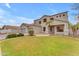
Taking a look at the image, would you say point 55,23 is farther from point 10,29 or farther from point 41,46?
point 10,29

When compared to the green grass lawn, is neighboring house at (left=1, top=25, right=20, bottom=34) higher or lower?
higher

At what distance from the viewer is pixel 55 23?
84.4 inches

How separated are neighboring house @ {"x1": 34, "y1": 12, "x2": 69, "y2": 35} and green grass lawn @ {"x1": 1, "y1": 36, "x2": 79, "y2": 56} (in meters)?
Result: 0.06

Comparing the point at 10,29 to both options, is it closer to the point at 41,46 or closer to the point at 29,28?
the point at 29,28

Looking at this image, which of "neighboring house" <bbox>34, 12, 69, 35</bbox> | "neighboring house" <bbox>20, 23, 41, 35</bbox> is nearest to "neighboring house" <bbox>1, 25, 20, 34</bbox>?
"neighboring house" <bbox>20, 23, 41, 35</bbox>

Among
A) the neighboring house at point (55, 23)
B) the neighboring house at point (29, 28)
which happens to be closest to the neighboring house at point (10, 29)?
the neighboring house at point (29, 28)

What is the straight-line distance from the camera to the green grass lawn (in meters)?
2.10

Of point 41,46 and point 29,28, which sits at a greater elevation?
point 29,28

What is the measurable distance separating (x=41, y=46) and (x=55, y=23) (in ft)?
0.82

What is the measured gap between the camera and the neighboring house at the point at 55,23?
2.12 m

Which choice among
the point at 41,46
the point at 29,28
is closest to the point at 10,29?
the point at 29,28

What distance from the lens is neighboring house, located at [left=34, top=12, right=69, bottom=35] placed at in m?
2.12

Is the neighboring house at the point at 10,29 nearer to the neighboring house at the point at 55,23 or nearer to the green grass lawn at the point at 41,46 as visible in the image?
the green grass lawn at the point at 41,46

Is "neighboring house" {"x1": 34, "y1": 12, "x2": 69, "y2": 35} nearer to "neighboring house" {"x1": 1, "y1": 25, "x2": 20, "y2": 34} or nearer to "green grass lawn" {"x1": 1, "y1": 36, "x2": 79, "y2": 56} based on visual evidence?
"green grass lawn" {"x1": 1, "y1": 36, "x2": 79, "y2": 56}
